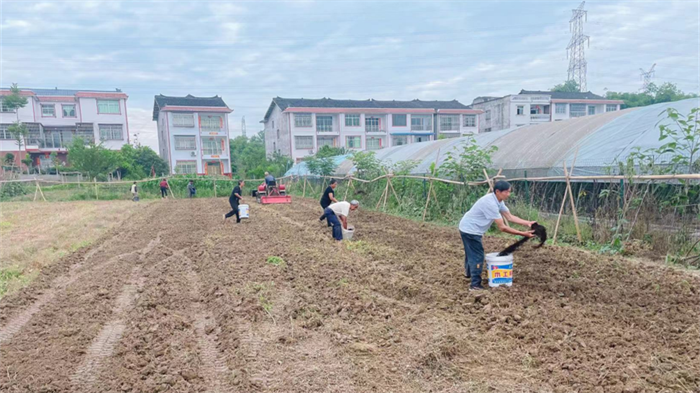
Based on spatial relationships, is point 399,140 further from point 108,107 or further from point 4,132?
point 4,132

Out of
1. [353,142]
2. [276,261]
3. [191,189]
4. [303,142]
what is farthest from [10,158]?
[276,261]

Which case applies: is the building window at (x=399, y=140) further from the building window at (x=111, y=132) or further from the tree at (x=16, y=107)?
the tree at (x=16, y=107)

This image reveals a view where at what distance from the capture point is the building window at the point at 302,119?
40.2 m

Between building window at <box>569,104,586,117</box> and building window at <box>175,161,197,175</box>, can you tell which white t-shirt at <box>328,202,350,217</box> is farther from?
building window at <box>569,104,586,117</box>

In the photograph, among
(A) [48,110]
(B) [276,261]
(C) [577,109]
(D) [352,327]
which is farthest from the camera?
(C) [577,109]

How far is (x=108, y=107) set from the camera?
134 feet

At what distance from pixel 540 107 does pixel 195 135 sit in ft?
119

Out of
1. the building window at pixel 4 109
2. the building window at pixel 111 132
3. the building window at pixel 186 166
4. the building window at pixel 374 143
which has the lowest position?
the building window at pixel 186 166

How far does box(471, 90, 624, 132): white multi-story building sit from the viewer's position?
4316 cm

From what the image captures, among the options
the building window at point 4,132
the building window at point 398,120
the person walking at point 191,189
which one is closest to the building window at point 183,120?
the building window at point 4,132

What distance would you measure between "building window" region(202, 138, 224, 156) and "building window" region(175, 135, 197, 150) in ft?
3.13

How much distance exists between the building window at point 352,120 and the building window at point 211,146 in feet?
42.2

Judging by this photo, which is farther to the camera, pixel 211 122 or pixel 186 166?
pixel 211 122

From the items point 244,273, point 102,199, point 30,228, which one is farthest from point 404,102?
point 244,273
